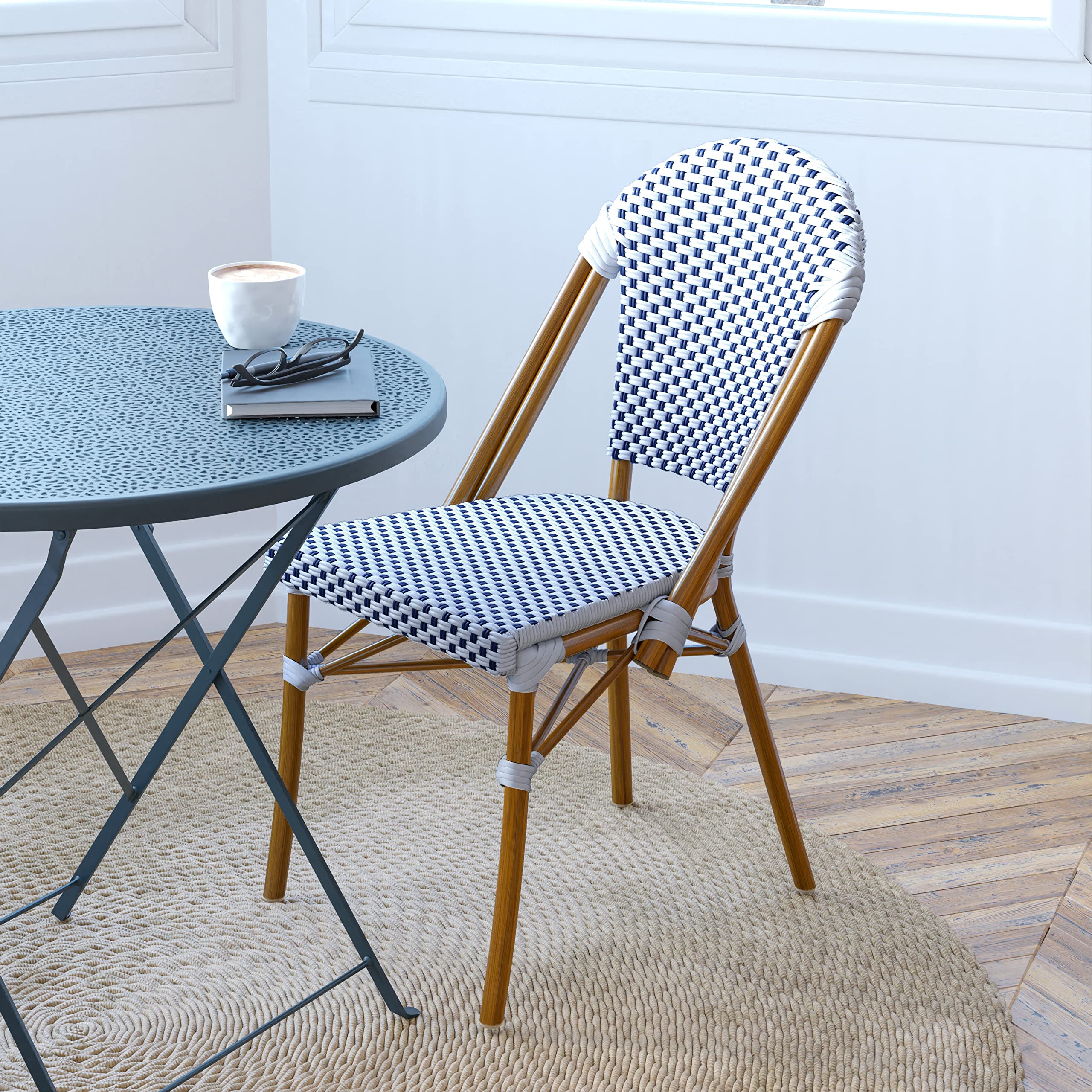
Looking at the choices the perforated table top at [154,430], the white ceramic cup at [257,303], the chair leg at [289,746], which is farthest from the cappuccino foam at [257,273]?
the chair leg at [289,746]

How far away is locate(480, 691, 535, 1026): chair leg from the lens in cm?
167

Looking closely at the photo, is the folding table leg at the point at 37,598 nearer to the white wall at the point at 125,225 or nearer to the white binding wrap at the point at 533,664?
the white binding wrap at the point at 533,664

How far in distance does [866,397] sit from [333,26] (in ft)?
4.07

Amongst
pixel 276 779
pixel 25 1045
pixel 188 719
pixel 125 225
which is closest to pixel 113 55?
pixel 125 225

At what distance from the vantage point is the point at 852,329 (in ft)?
8.42

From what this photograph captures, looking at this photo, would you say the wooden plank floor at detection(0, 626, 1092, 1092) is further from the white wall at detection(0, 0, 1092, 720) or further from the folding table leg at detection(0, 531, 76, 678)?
the folding table leg at detection(0, 531, 76, 678)

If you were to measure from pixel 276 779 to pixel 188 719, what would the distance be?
136 mm

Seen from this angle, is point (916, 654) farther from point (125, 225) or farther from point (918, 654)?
point (125, 225)

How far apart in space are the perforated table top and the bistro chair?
221 millimetres

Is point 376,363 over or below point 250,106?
below

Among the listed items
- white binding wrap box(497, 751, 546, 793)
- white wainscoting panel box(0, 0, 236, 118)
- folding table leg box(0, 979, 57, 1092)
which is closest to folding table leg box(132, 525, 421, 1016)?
white binding wrap box(497, 751, 546, 793)

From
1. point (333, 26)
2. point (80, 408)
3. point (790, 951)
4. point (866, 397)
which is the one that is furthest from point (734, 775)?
point (333, 26)

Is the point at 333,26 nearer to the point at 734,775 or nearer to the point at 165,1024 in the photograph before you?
the point at 734,775

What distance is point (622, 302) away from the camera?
199cm
